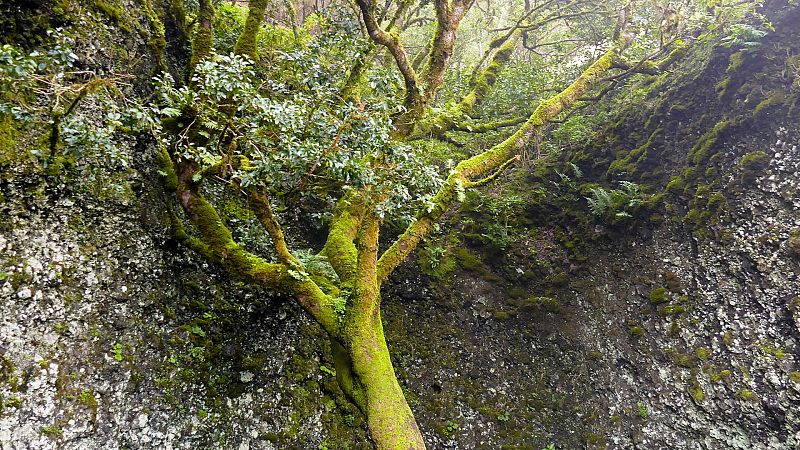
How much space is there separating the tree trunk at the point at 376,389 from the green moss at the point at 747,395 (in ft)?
14.2

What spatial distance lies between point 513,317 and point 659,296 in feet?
7.44

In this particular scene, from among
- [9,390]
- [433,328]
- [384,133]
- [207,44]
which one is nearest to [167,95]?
[207,44]

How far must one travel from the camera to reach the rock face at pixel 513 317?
12.5 feet

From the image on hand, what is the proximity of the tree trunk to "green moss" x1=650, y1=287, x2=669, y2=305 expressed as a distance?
462 centimetres

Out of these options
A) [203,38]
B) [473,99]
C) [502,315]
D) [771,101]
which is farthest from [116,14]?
[771,101]

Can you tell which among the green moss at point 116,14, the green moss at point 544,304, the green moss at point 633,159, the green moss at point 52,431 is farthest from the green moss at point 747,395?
the green moss at point 116,14

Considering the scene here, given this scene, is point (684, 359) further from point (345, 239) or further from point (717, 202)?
point (345, 239)

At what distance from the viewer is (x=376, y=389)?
147 inches

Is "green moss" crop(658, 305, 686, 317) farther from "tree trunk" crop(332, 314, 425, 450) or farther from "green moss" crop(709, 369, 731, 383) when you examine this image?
"tree trunk" crop(332, 314, 425, 450)

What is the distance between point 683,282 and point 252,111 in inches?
256

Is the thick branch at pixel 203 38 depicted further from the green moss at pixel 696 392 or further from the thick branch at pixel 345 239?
the green moss at pixel 696 392

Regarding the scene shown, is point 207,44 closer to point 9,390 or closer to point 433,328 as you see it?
point 9,390

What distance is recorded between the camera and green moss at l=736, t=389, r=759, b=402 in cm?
502

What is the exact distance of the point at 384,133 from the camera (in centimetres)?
402
